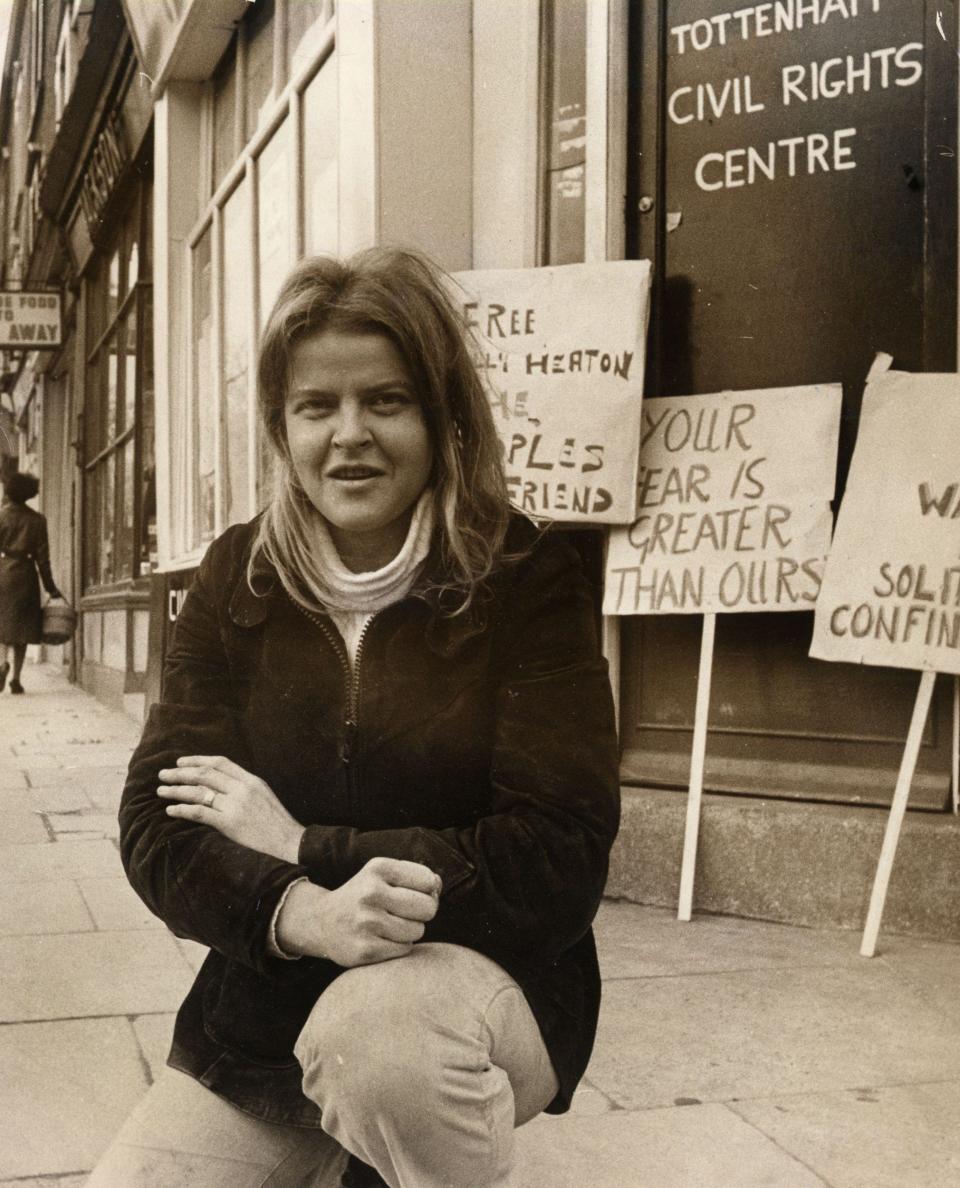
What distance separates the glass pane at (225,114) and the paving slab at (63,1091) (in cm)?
518

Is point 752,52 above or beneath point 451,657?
above

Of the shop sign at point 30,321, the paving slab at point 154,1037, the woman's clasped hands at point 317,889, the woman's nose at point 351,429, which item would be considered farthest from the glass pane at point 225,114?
the shop sign at point 30,321

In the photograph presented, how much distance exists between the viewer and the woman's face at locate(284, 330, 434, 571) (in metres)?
1.84

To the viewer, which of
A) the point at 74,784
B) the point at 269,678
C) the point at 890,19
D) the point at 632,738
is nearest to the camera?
the point at 269,678

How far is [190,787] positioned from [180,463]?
6.50 metres

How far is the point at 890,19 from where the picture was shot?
429cm

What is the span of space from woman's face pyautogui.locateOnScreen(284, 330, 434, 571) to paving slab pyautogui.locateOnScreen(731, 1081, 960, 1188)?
1555 millimetres

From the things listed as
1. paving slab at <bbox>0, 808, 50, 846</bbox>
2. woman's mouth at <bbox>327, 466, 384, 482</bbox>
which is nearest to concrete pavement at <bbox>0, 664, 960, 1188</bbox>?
paving slab at <bbox>0, 808, 50, 846</bbox>

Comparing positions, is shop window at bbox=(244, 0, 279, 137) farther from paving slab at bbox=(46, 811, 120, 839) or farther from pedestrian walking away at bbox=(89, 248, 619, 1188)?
pedestrian walking away at bbox=(89, 248, 619, 1188)

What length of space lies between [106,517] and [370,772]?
1126cm

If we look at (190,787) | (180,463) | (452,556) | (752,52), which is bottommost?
(190,787)

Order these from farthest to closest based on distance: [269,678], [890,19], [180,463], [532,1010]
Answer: [180,463] → [890,19] → [269,678] → [532,1010]

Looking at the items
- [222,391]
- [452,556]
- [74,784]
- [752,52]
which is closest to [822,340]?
[752,52]

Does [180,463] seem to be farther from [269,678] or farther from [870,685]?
[269,678]
